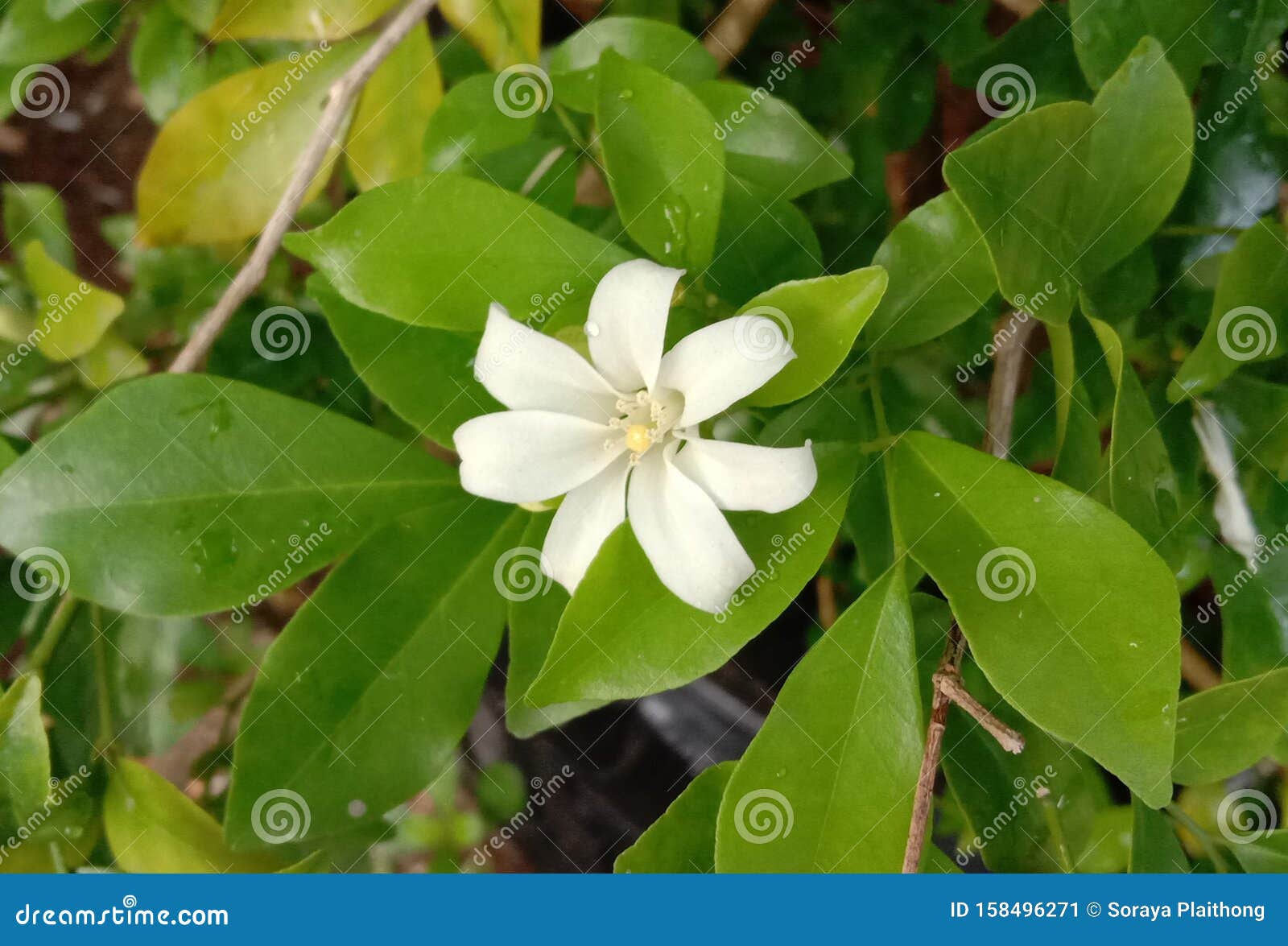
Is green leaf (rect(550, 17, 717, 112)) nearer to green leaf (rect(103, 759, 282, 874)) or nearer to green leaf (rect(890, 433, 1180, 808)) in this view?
green leaf (rect(890, 433, 1180, 808))

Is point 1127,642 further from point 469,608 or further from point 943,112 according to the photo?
point 943,112

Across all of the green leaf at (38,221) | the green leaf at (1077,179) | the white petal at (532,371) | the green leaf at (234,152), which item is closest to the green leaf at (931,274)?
the green leaf at (1077,179)

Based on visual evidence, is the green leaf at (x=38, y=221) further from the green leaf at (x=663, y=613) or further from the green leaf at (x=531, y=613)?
the green leaf at (x=663, y=613)

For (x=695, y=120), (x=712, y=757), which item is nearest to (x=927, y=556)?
(x=695, y=120)

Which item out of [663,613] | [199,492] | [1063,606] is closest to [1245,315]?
[1063,606]

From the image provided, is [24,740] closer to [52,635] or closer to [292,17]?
[52,635]

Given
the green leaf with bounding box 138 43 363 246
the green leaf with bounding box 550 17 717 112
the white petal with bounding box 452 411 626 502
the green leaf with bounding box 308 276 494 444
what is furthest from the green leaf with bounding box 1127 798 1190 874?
the green leaf with bounding box 138 43 363 246

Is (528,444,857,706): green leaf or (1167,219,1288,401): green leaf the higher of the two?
(1167,219,1288,401): green leaf
